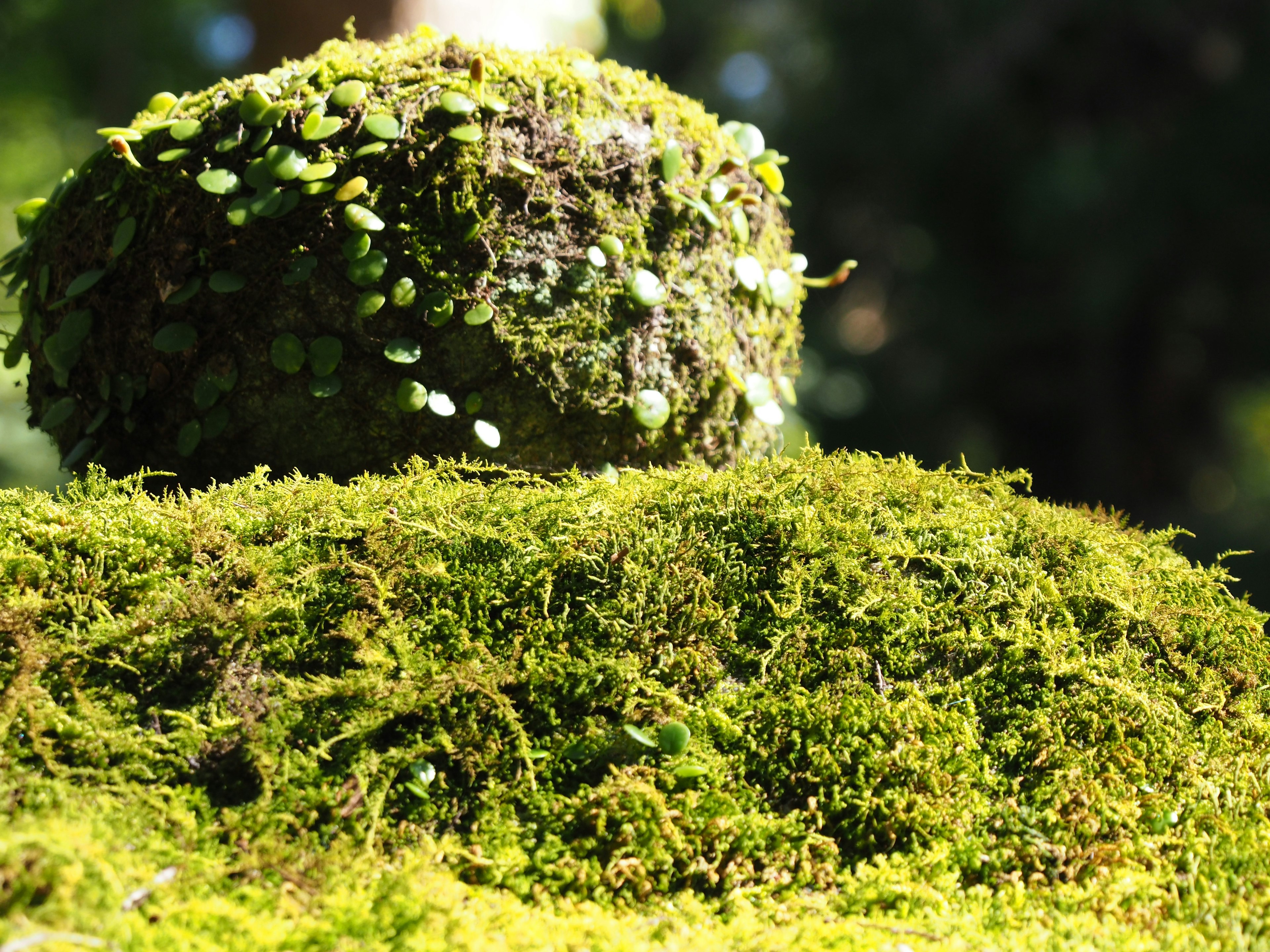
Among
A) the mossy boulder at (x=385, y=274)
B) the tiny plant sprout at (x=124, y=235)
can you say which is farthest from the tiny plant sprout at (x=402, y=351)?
the tiny plant sprout at (x=124, y=235)

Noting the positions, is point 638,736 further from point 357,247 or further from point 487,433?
point 357,247

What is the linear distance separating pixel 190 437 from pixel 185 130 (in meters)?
0.68

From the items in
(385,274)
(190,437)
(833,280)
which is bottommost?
(190,437)

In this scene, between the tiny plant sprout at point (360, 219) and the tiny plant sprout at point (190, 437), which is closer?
→ the tiny plant sprout at point (360, 219)

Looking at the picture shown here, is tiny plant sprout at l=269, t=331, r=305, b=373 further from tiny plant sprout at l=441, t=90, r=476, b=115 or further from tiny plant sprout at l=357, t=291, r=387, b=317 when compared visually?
tiny plant sprout at l=441, t=90, r=476, b=115

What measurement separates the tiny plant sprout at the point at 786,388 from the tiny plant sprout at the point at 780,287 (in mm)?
208

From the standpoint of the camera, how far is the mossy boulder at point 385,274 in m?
2.00

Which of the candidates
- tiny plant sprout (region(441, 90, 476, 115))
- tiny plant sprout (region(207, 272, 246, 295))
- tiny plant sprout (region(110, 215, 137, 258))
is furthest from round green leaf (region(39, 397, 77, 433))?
tiny plant sprout (region(441, 90, 476, 115))

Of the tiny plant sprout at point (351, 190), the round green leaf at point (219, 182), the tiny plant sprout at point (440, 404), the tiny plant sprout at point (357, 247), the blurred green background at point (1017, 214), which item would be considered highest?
Answer: the blurred green background at point (1017, 214)

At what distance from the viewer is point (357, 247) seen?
1969 mm

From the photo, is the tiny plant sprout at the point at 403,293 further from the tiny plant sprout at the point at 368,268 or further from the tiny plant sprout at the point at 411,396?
the tiny plant sprout at the point at 411,396

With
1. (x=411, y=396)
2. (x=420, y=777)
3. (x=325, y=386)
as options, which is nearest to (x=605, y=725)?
(x=420, y=777)

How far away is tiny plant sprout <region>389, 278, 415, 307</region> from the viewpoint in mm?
1973

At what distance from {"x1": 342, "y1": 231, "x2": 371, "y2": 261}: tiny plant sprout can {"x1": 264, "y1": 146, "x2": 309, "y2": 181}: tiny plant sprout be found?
0.17 metres
